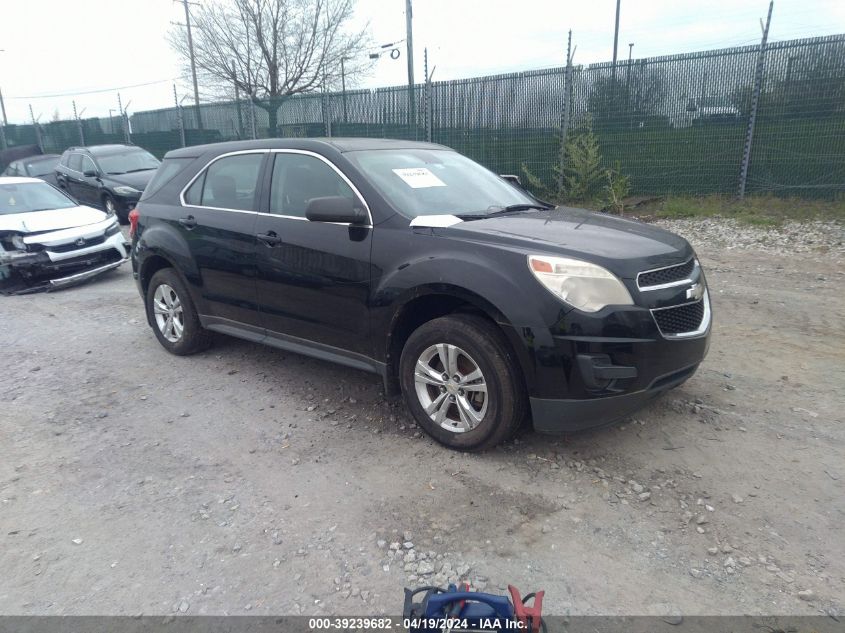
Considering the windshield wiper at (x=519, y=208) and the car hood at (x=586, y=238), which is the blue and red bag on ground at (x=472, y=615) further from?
the windshield wiper at (x=519, y=208)

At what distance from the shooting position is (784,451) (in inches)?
143

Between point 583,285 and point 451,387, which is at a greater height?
point 583,285

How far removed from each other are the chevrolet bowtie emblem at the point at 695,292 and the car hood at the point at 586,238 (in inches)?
7.0

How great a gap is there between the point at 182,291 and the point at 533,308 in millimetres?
3302

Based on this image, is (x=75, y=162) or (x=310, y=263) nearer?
(x=310, y=263)

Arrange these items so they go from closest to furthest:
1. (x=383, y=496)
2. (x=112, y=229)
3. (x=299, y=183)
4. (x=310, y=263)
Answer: (x=383, y=496) → (x=310, y=263) → (x=299, y=183) → (x=112, y=229)

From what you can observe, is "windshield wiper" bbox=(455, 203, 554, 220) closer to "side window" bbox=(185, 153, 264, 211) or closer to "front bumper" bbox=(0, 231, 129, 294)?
A: "side window" bbox=(185, 153, 264, 211)

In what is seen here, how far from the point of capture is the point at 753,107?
10.6 m

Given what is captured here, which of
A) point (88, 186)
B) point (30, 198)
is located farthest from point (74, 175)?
point (30, 198)

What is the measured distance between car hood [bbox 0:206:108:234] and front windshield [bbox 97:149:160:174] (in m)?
5.52

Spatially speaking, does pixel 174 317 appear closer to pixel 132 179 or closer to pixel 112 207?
pixel 112 207

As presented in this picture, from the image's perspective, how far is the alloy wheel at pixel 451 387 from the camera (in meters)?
3.61

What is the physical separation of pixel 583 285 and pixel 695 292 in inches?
33.5

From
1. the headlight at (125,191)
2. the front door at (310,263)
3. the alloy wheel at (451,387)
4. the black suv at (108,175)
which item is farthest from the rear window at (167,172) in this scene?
the headlight at (125,191)
